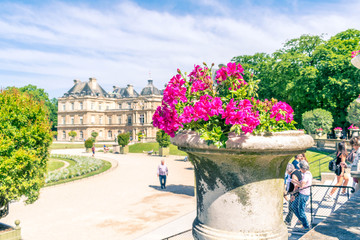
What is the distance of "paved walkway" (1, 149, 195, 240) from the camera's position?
10.0m

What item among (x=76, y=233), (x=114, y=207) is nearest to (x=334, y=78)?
(x=114, y=207)

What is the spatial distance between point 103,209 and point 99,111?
220ft

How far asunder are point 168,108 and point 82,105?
77.1m

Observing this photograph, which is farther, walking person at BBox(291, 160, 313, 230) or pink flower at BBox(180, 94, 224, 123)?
walking person at BBox(291, 160, 313, 230)

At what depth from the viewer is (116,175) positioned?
21.1 meters

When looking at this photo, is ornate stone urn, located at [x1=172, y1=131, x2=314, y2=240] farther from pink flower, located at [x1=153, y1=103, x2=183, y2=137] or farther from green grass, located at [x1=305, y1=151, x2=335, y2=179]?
green grass, located at [x1=305, y1=151, x2=335, y2=179]

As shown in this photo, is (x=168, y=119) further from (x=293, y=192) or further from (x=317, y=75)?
(x=317, y=75)

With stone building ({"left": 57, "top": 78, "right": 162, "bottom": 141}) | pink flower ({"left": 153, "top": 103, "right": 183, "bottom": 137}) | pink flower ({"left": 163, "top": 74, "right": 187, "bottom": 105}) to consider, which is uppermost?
stone building ({"left": 57, "top": 78, "right": 162, "bottom": 141})

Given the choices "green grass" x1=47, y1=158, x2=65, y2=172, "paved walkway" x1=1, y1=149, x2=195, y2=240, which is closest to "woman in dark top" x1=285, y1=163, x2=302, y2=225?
"paved walkway" x1=1, y1=149, x2=195, y2=240

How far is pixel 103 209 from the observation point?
12500 millimetres

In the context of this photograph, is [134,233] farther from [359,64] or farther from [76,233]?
[359,64]

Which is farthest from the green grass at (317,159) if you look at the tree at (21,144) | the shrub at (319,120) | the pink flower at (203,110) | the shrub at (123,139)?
the shrub at (123,139)

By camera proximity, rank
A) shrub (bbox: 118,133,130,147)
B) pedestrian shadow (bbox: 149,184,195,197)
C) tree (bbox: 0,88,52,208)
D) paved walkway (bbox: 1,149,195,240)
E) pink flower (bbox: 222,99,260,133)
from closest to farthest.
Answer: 1. pink flower (bbox: 222,99,260,133)
2. tree (bbox: 0,88,52,208)
3. paved walkway (bbox: 1,149,195,240)
4. pedestrian shadow (bbox: 149,184,195,197)
5. shrub (bbox: 118,133,130,147)

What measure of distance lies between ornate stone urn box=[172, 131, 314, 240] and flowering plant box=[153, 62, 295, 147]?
0.35 feet
